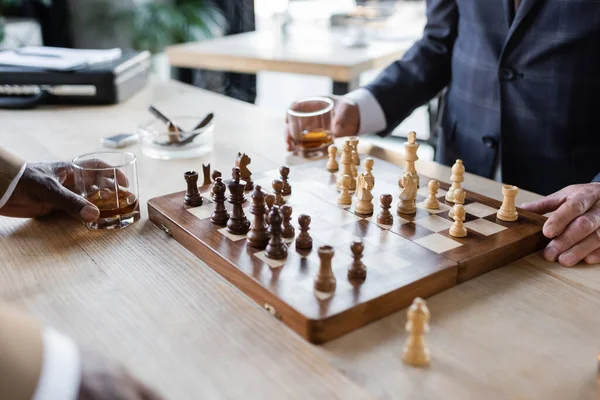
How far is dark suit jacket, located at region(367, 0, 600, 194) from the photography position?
5.47 ft

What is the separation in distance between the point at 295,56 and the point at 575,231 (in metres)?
2.06

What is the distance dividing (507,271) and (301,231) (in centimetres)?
38

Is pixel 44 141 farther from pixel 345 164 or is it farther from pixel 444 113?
pixel 444 113

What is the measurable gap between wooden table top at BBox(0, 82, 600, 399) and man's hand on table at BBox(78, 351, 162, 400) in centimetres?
6

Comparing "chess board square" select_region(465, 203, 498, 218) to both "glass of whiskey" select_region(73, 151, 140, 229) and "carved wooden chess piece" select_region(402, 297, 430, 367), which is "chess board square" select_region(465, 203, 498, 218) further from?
"glass of whiskey" select_region(73, 151, 140, 229)

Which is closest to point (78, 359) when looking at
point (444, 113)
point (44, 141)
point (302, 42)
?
point (44, 141)

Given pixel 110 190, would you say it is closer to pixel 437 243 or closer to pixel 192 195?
pixel 192 195

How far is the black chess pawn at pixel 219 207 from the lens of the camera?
1.19 metres

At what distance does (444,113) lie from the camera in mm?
2137

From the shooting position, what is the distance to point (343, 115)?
1840 millimetres

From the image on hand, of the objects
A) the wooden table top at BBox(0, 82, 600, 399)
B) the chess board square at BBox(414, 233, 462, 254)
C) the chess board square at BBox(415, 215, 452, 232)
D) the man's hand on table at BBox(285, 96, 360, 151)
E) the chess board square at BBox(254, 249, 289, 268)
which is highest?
the man's hand on table at BBox(285, 96, 360, 151)

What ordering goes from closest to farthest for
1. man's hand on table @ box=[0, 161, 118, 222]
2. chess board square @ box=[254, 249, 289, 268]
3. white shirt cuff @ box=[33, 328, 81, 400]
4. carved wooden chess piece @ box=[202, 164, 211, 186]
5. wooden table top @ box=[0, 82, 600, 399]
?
white shirt cuff @ box=[33, 328, 81, 400]
wooden table top @ box=[0, 82, 600, 399]
chess board square @ box=[254, 249, 289, 268]
man's hand on table @ box=[0, 161, 118, 222]
carved wooden chess piece @ box=[202, 164, 211, 186]

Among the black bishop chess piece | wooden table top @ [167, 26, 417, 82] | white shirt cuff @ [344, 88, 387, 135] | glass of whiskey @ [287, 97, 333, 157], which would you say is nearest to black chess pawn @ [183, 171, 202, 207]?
the black bishop chess piece

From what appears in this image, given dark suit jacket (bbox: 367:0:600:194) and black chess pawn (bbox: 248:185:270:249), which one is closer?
black chess pawn (bbox: 248:185:270:249)
